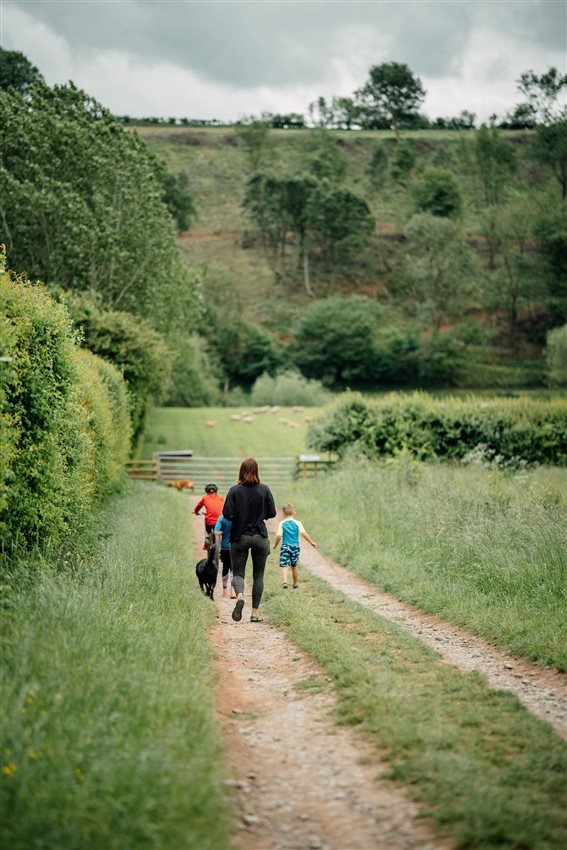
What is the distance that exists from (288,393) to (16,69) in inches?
1178

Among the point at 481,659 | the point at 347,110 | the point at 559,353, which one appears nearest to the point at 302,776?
the point at 481,659

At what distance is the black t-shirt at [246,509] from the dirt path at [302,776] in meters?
2.31

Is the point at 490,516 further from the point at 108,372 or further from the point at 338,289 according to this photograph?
the point at 338,289

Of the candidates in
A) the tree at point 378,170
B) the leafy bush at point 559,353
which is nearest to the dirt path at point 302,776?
the leafy bush at point 559,353

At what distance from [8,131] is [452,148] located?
102141 mm

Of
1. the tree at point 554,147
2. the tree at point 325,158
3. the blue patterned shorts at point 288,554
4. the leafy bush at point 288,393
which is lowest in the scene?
the blue patterned shorts at point 288,554

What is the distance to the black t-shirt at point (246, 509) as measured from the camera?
1003 cm

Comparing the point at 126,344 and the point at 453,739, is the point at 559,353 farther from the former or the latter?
the point at 453,739

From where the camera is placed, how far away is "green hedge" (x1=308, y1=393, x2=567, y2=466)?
30.7 m

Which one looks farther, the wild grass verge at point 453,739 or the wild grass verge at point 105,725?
the wild grass verge at point 453,739

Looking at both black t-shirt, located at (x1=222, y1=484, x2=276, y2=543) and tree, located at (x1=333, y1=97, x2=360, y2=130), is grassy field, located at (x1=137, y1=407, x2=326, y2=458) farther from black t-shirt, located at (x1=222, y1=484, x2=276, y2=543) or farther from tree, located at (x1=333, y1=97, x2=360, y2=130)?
tree, located at (x1=333, y1=97, x2=360, y2=130)

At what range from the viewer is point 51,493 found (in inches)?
412

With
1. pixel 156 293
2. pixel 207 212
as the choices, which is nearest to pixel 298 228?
pixel 207 212

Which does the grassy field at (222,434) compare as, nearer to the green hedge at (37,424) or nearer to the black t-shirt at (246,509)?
the green hedge at (37,424)
